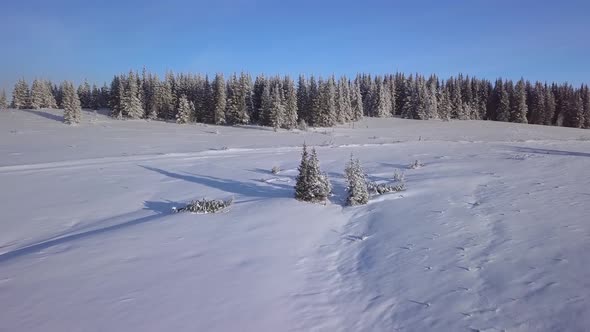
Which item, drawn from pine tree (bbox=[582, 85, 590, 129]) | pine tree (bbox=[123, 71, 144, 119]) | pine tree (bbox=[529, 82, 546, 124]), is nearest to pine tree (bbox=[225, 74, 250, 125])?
pine tree (bbox=[123, 71, 144, 119])

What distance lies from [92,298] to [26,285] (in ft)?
5.57

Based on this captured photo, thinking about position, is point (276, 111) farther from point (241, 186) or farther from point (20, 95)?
point (20, 95)

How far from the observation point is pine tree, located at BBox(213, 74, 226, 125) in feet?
221

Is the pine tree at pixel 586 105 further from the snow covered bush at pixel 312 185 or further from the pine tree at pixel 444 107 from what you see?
the snow covered bush at pixel 312 185

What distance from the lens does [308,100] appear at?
71500 mm

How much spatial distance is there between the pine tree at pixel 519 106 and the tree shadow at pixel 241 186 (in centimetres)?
8279

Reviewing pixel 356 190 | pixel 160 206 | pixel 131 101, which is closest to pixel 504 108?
pixel 131 101

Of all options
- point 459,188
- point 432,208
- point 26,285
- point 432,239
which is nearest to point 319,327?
point 432,239

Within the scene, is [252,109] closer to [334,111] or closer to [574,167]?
[334,111]

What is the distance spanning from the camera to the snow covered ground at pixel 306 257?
621 cm

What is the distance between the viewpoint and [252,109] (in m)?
72.3

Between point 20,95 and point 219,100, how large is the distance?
45.9 m

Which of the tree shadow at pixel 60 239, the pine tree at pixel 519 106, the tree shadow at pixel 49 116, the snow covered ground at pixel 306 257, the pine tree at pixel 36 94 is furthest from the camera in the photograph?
the pine tree at pixel 519 106

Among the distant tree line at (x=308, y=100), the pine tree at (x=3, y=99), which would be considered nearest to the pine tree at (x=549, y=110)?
the distant tree line at (x=308, y=100)
